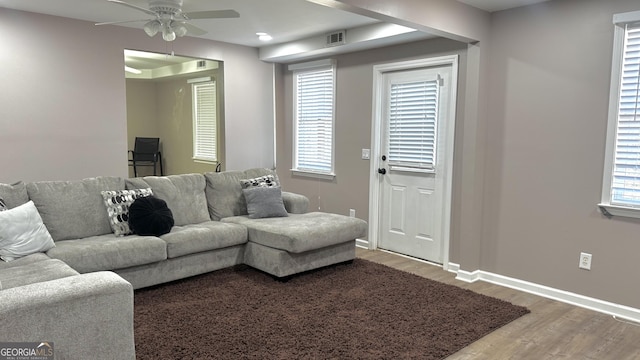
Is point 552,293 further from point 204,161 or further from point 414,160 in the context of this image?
point 204,161

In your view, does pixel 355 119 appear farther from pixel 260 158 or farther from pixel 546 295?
pixel 546 295

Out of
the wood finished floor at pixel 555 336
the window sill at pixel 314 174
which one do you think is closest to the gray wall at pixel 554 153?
the wood finished floor at pixel 555 336

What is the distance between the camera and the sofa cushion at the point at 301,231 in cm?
390

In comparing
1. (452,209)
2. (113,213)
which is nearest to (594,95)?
(452,209)

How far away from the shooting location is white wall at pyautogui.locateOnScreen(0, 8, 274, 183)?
425cm

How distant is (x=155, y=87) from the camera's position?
30.7 feet

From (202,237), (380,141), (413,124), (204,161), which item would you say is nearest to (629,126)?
(413,124)

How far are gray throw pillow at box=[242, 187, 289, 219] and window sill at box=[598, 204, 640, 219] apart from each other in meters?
2.79

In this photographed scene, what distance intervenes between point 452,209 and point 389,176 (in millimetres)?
922

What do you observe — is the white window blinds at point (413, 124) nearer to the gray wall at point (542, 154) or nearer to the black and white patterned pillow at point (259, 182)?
the gray wall at point (542, 154)

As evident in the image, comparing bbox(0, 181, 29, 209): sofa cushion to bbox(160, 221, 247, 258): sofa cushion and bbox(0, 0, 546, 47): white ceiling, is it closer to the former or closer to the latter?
bbox(160, 221, 247, 258): sofa cushion

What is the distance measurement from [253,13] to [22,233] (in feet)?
8.73

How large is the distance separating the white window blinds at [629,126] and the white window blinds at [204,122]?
592 centimetres

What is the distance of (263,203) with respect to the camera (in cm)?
457
